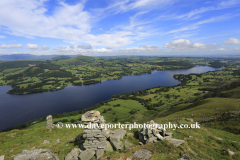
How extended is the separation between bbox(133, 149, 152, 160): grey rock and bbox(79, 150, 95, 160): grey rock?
212 inches

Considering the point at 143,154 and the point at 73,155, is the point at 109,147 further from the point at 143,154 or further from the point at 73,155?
the point at 143,154

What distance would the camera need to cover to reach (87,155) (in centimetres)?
1384

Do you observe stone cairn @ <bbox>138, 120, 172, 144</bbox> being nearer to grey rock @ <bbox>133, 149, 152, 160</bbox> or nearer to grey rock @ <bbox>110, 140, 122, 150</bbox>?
grey rock @ <bbox>133, 149, 152, 160</bbox>

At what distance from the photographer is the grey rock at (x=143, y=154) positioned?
12.6m

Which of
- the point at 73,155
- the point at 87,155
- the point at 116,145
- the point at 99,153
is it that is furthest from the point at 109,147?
the point at 73,155

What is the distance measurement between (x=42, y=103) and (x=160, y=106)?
4684 inches

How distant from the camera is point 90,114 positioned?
16.5 m

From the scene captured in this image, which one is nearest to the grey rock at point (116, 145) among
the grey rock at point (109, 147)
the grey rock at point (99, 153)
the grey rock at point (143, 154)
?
the grey rock at point (109, 147)

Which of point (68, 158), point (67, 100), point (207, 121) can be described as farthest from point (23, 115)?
point (207, 121)

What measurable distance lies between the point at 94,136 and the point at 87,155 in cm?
226

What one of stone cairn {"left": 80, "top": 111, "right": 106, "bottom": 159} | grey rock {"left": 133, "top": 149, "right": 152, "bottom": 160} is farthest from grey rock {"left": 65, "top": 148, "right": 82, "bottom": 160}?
grey rock {"left": 133, "top": 149, "right": 152, "bottom": 160}

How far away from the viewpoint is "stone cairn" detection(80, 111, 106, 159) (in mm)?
14680

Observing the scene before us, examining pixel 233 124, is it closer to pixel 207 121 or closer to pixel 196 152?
pixel 207 121

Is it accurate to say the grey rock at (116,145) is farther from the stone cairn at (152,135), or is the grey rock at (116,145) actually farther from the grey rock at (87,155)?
the stone cairn at (152,135)
